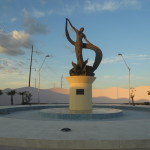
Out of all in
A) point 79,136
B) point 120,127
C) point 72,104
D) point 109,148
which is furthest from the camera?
point 72,104

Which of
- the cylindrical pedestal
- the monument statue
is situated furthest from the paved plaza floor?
the monument statue

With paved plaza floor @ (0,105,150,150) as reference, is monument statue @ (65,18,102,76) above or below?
above

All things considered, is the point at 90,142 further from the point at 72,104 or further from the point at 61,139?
the point at 72,104

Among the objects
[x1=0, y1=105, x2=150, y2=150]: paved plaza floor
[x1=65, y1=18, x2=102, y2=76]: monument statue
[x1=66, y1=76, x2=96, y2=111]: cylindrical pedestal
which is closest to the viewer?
[x1=0, y1=105, x2=150, y2=150]: paved plaza floor

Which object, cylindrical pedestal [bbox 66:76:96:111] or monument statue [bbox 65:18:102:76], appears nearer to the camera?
cylindrical pedestal [bbox 66:76:96:111]

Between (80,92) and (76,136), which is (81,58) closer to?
(80,92)

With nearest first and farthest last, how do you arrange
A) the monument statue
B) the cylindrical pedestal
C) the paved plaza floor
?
1. the paved plaza floor
2. the cylindrical pedestal
3. the monument statue

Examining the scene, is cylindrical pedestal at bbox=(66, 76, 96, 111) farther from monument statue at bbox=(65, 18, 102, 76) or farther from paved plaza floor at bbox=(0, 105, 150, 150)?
paved plaza floor at bbox=(0, 105, 150, 150)

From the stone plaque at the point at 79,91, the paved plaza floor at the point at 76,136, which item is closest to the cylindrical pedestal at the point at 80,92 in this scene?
the stone plaque at the point at 79,91

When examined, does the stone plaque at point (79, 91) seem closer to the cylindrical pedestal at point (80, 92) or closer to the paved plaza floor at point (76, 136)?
the cylindrical pedestal at point (80, 92)

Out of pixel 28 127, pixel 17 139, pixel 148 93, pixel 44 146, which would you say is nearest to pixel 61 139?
pixel 44 146

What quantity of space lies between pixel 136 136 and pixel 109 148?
4.87 feet

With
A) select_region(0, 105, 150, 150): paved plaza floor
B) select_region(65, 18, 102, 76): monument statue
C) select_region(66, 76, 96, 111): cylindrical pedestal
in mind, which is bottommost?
select_region(0, 105, 150, 150): paved plaza floor

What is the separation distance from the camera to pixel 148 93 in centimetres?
5469
